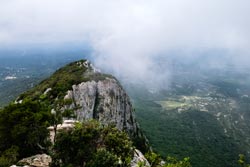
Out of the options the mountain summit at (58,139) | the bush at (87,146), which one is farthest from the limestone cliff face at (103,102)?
the bush at (87,146)

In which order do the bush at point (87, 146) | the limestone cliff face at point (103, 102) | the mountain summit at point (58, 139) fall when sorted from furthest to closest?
the limestone cliff face at point (103, 102) → the mountain summit at point (58, 139) → the bush at point (87, 146)

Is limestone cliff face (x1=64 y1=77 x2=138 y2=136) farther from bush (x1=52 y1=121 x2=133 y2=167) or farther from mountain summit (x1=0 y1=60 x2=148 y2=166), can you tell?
bush (x1=52 y1=121 x2=133 y2=167)

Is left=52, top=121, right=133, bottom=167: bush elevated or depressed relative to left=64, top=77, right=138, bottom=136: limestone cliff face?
depressed

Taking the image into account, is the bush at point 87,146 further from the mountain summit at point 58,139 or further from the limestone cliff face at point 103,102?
the limestone cliff face at point 103,102

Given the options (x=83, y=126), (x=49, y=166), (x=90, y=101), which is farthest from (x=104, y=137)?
(x=90, y=101)

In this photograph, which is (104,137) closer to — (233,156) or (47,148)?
(47,148)

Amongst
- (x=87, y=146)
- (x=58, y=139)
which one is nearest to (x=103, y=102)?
(x=58, y=139)

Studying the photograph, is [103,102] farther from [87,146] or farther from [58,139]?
[87,146]

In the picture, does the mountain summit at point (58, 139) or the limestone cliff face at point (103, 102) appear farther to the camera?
the limestone cliff face at point (103, 102)

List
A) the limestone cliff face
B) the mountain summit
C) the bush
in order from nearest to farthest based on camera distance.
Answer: the bush < the mountain summit < the limestone cliff face

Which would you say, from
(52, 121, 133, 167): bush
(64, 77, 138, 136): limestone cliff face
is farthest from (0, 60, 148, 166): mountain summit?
(64, 77, 138, 136): limestone cliff face
